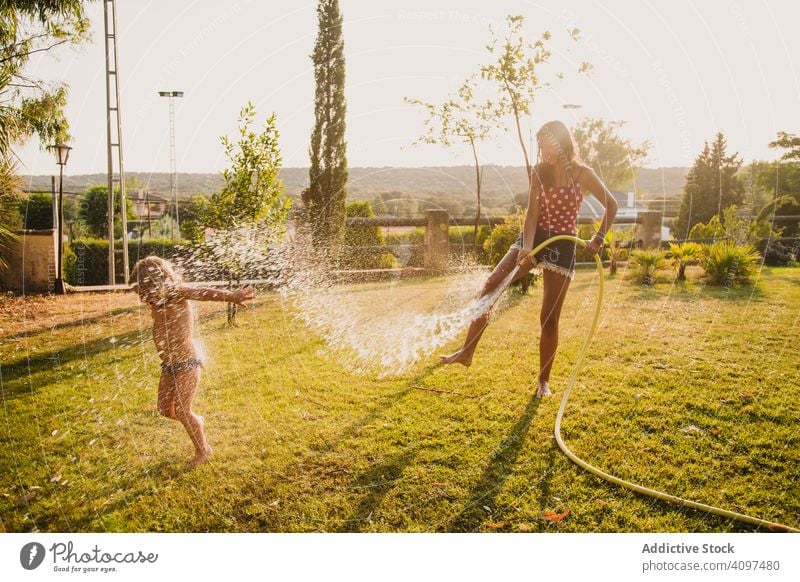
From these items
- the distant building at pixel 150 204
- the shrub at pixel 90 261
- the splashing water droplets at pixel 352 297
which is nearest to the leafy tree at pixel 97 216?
the shrub at pixel 90 261

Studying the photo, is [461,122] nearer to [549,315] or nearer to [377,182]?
[377,182]

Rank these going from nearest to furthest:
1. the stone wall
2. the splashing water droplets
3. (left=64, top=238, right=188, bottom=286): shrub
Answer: the splashing water droplets, the stone wall, (left=64, top=238, right=188, bottom=286): shrub

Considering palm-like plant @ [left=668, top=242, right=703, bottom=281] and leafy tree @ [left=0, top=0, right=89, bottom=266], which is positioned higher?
leafy tree @ [left=0, top=0, right=89, bottom=266]

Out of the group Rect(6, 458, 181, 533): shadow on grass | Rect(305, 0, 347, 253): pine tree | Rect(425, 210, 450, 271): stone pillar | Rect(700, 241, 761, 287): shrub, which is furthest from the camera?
Rect(700, 241, 761, 287): shrub

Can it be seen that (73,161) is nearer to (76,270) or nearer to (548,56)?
(548,56)

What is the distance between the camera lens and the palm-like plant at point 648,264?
866 centimetres

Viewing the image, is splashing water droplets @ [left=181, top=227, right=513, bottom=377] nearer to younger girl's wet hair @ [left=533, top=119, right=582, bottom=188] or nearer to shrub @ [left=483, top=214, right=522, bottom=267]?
shrub @ [left=483, top=214, right=522, bottom=267]

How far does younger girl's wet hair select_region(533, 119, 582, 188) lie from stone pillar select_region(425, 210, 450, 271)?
5.09ft

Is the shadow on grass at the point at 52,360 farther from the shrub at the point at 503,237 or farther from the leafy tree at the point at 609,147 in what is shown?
the leafy tree at the point at 609,147

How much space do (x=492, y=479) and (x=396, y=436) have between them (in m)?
0.66

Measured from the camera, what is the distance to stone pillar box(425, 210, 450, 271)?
4.97m

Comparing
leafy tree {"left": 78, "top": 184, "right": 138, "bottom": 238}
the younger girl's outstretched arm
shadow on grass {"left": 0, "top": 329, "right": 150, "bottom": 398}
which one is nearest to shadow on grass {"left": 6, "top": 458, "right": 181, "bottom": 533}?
the younger girl's outstretched arm

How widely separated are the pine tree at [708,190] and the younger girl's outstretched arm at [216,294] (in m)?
8.18
